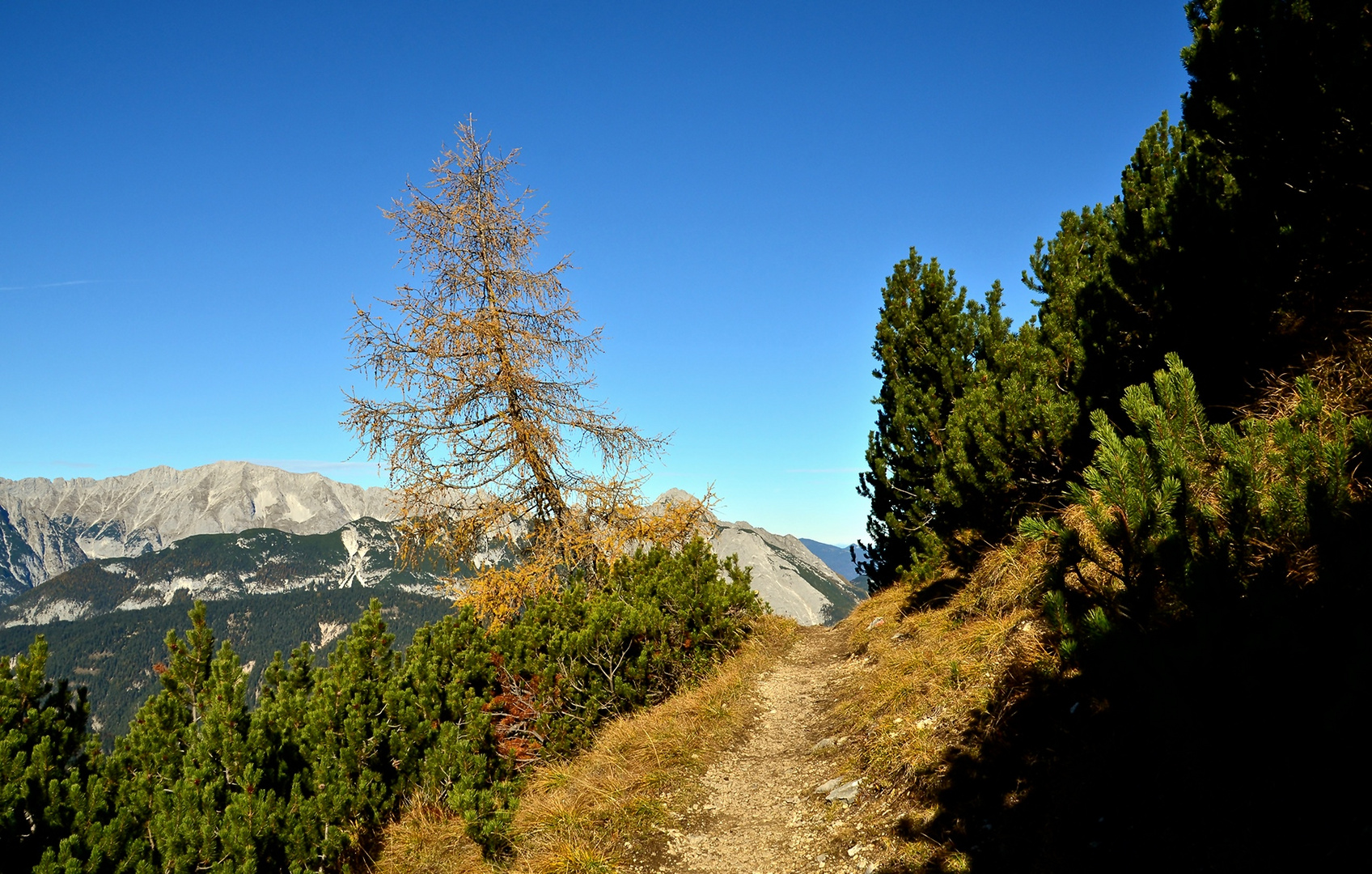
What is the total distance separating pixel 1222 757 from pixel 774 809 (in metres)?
3.72

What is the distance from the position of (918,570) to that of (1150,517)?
844 centimetres

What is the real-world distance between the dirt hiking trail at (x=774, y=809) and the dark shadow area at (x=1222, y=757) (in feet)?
3.53

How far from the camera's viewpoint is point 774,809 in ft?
19.2

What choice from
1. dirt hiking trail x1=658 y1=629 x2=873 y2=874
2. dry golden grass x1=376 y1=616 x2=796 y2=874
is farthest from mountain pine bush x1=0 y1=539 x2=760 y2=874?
A: dirt hiking trail x1=658 y1=629 x2=873 y2=874

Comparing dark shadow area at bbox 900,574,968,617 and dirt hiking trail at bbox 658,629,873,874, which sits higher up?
dark shadow area at bbox 900,574,968,617

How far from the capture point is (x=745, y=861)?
509cm

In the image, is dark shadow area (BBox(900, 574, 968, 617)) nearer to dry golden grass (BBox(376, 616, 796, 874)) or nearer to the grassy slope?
the grassy slope

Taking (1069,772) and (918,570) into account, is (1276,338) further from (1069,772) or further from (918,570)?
(918,570)

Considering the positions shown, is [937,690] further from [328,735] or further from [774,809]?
[328,735]

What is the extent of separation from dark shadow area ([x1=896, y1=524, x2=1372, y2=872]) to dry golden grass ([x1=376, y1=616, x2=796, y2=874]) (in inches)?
109

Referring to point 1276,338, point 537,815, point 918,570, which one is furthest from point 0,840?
point 918,570

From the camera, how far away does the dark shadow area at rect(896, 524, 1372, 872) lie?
255cm

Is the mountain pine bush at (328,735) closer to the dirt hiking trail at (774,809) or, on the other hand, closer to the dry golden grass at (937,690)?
the dirt hiking trail at (774,809)

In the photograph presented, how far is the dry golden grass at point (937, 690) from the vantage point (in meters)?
4.85
